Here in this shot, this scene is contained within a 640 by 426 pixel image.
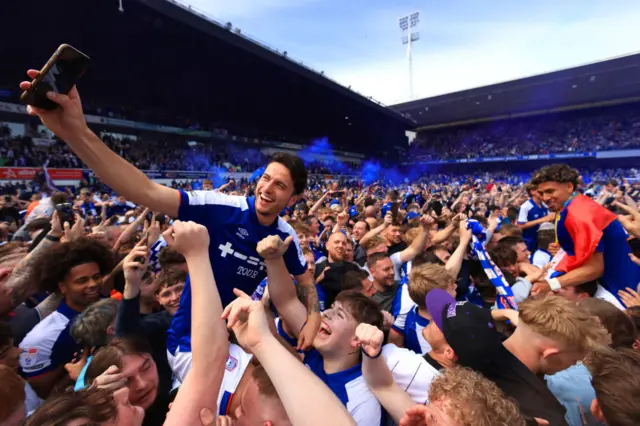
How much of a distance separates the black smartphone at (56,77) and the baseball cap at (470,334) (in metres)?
2.06

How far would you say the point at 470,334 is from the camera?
1.68 metres

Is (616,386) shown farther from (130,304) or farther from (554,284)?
Answer: (130,304)

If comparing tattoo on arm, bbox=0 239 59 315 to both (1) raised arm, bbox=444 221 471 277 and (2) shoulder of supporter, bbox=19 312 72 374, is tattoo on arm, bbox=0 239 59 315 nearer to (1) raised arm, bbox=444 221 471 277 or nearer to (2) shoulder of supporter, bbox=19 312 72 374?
(2) shoulder of supporter, bbox=19 312 72 374

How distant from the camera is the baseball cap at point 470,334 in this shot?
1646 mm

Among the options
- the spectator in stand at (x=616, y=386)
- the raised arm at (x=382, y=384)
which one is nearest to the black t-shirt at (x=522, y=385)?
the spectator in stand at (x=616, y=386)

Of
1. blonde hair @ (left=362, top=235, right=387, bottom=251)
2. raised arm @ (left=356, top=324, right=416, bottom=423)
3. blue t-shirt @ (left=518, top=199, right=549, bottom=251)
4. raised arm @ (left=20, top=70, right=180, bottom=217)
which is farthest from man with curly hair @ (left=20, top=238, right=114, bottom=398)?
blue t-shirt @ (left=518, top=199, right=549, bottom=251)

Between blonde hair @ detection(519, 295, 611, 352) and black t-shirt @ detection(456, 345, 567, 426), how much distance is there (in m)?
0.24

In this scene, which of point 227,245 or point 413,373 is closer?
point 413,373

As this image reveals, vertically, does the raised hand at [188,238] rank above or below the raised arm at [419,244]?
above

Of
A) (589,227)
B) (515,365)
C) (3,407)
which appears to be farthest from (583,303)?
(3,407)

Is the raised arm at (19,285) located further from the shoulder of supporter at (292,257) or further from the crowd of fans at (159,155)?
the crowd of fans at (159,155)

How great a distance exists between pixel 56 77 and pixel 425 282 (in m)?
2.53

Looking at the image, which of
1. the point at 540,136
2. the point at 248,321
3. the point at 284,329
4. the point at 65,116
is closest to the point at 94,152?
the point at 65,116

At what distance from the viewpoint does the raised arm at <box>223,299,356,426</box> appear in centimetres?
111
